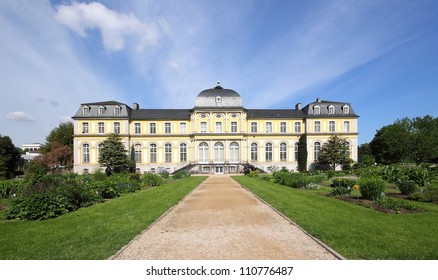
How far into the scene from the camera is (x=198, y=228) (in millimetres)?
7133

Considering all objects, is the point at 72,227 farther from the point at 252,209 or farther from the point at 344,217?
the point at 344,217

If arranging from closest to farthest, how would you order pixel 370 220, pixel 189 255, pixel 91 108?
pixel 189 255 → pixel 370 220 → pixel 91 108

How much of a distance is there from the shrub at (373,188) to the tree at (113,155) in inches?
1229

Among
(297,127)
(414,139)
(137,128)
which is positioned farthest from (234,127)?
(414,139)

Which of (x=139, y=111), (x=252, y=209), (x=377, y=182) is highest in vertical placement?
(x=139, y=111)

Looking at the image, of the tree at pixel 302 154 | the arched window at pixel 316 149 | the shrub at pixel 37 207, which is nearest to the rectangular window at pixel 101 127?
the tree at pixel 302 154

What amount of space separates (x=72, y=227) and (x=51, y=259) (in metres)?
2.22

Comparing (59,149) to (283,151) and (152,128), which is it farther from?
(283,151)

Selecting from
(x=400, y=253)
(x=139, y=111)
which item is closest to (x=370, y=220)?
(x=400, y=253)

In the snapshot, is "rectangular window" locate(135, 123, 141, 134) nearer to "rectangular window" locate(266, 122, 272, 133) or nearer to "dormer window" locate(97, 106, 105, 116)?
"dormer window" locate(97, 106, 105, 116)

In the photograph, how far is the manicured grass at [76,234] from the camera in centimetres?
508

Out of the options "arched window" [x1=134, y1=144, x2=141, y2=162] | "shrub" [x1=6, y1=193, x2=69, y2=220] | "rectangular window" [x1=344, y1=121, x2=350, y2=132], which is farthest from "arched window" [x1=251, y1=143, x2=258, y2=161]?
"shrub" [x1=6, y1=193, x2=69, y2=220]

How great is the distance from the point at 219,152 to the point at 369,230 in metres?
33.9
